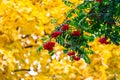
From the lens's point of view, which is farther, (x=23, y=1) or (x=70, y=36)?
(x=23, y=1)

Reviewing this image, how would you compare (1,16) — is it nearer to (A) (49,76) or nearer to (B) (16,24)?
(B) (16,24)

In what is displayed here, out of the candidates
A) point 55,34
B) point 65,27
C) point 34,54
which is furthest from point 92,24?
point 34,54

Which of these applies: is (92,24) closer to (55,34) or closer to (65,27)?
(65,27)

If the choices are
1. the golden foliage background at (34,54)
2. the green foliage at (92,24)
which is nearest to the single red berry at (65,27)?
the green foliage at (92,24)

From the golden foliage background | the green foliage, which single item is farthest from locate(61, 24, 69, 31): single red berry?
the golden foliage background

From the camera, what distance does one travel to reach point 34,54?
7223 mm

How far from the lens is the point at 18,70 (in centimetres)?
734

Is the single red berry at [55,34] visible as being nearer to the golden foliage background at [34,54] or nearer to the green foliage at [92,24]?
the green foliage at [92,24]

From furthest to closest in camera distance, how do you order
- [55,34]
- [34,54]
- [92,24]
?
[34,54]
[92,24]
[55,34]

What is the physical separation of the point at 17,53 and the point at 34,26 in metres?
0.60

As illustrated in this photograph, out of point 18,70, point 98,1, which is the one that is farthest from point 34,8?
point 98,1

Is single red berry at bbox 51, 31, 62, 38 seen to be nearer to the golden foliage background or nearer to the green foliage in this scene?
the green foliage

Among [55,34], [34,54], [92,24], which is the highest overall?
[34,54]

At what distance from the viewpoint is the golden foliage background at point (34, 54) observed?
21.7 ft
